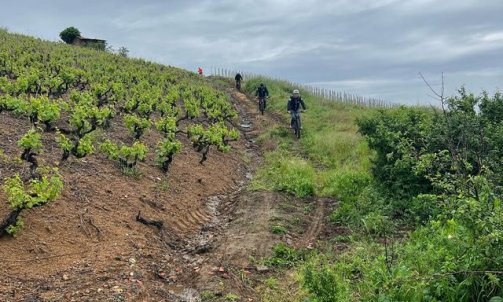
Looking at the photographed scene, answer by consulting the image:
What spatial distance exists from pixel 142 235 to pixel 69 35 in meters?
39.3

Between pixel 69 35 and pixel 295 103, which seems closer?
pixel 295 103

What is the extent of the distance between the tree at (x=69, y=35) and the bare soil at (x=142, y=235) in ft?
Result: 112

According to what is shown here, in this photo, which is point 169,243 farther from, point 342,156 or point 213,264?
point 342,156

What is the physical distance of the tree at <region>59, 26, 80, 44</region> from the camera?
41531mm

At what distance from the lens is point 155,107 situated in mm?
16516

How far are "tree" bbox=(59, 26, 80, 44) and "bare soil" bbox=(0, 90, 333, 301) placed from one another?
34.1 m

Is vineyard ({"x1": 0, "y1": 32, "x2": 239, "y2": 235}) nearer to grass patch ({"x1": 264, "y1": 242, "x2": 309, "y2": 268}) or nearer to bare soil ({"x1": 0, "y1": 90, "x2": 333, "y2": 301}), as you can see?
bare soil ({"x1": 0, "y1": 90, "x2": 333, "y2": 301})

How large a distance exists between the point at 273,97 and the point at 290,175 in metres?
16.3

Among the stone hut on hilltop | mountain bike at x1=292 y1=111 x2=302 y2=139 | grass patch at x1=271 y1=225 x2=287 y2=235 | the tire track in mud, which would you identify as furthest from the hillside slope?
the stone hut on hilltop

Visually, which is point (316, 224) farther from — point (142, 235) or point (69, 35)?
point (69, 35)

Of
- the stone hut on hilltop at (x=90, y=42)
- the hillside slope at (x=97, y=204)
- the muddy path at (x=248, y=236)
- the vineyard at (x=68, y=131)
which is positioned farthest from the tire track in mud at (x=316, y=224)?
the stone hut on hilltop at (x=90, y=42)

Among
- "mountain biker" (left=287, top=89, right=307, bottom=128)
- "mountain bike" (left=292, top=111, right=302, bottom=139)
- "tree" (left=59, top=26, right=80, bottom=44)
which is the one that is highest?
"tree" (left=59, top=26, right=80, bottom=44)

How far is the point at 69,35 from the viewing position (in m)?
41.5

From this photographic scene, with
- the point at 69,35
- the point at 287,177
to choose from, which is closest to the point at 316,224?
the point at 287,177
